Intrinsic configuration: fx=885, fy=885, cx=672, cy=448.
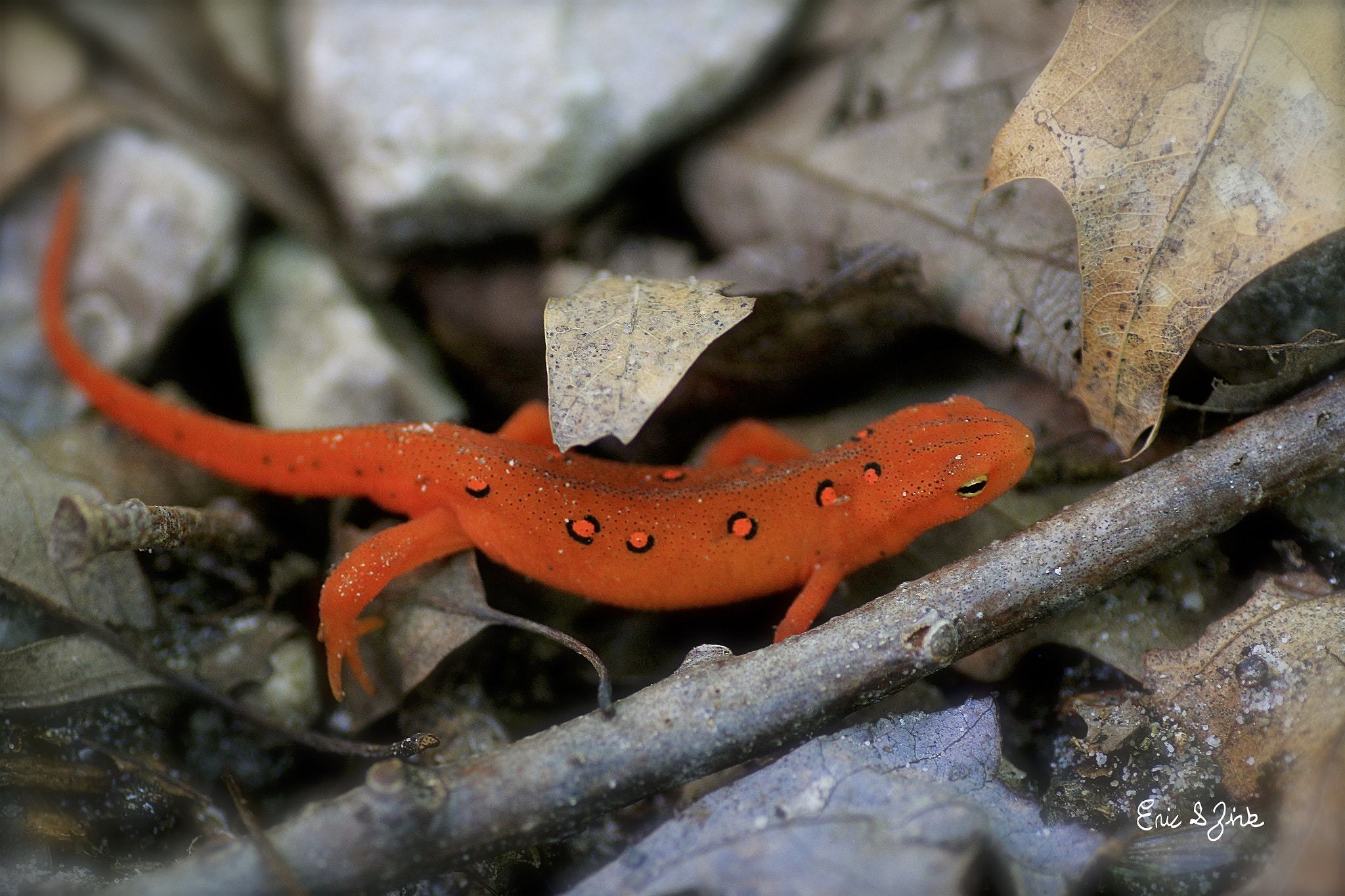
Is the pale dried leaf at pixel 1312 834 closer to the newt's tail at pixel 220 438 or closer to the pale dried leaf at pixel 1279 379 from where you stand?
the pale dried leaf at pixel 1279 379

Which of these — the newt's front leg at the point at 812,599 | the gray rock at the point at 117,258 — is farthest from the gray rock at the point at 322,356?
the newt's front leg at the point at 812,599

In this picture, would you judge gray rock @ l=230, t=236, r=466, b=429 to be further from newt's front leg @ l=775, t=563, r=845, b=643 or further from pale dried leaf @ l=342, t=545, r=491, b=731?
newt's front leg @ l=775, t=563, r=845, b=643

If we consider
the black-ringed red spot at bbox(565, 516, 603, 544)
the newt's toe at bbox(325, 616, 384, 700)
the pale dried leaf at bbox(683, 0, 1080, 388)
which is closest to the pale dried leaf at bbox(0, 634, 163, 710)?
the newt's toe at bbox(325, 616, 384, 700)

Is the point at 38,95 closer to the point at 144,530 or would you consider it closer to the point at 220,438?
the point at 220,438

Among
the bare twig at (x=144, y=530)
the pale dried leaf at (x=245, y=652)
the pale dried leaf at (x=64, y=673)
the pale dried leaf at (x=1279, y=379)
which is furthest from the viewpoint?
the pale dried leaf at (x=245, y=652)

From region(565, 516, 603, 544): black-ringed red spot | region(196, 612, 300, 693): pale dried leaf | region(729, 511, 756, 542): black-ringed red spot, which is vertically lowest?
region(196, 612, 300, 693): pale dried leaf

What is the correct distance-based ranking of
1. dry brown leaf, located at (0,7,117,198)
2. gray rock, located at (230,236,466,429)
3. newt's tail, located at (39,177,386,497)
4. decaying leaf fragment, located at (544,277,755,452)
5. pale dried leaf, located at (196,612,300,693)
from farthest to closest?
dry brown leaf, located at (0,7,117,198), gray rock, located at (230,236,466,429), newt's tail, located at (39,177,386,497), pale dried leaf, located at (196,612,300,693), decaying leaf fragment, located at (544,277,755,452)
